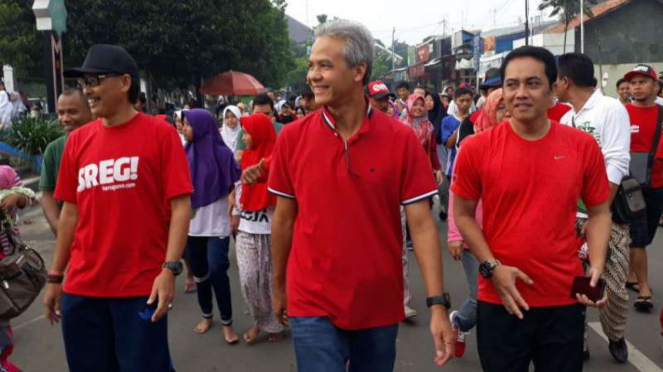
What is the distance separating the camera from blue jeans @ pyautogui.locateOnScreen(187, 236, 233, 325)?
543 cm

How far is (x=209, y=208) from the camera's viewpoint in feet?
18.2

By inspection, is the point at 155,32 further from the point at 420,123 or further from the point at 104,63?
the point at 104,63

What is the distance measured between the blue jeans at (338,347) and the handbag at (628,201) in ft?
8.32

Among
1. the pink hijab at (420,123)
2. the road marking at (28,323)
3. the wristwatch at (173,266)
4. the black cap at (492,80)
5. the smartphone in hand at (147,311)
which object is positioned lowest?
the road marking at (28,323)

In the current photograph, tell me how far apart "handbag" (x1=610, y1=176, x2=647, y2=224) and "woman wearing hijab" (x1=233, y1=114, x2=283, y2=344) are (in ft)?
7.73

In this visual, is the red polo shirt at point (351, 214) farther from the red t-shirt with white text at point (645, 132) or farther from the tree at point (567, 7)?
the tree at point (567, 7)

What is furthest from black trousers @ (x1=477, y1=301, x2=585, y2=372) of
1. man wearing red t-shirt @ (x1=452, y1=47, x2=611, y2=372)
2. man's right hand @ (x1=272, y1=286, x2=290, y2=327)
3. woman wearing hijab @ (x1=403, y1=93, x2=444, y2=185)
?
woman wearing hijab @ (x1=403, y1=93, x2=444, y2=185)

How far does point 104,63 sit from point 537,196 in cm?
196

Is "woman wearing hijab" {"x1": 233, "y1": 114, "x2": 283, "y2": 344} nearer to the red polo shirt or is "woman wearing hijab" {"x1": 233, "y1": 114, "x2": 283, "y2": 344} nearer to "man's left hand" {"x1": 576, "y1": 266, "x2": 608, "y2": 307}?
the red polo shirt

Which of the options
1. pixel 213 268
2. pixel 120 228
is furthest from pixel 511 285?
pixel 213 268

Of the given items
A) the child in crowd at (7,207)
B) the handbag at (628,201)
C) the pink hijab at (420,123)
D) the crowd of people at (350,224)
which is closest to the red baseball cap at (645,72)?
the handbag at (628,201)

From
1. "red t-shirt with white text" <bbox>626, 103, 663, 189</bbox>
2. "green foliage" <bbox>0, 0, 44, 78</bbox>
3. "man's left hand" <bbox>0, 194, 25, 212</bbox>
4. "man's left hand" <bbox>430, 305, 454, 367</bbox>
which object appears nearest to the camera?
"man's left hand" <bbox>430, 305, 454, 367</bbox>

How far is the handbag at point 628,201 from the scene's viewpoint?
4703mm

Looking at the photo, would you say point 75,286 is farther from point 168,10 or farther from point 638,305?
point 168,10
